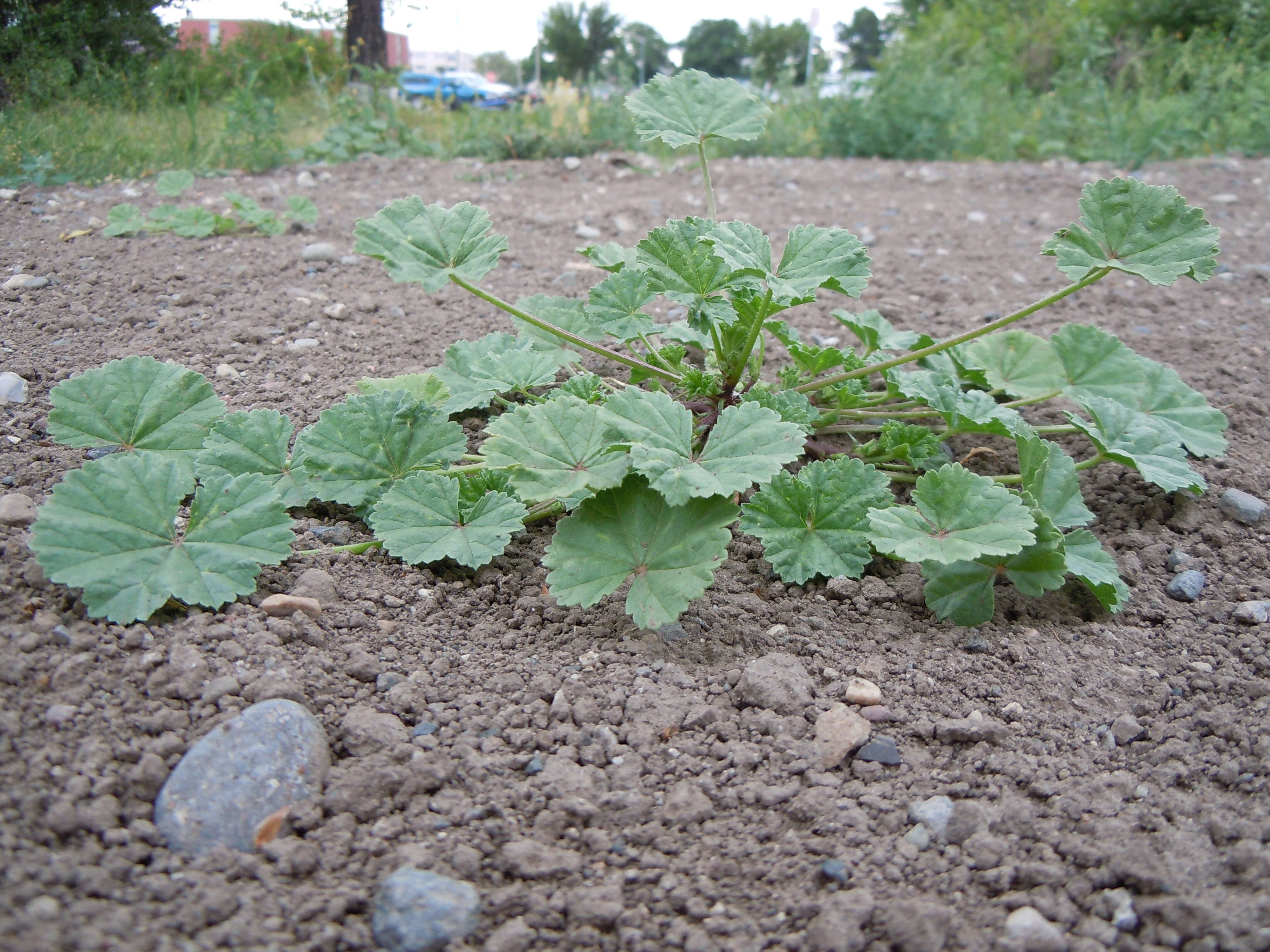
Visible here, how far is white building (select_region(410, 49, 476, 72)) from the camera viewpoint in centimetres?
601

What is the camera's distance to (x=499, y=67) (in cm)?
699

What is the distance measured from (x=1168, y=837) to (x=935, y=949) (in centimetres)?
46

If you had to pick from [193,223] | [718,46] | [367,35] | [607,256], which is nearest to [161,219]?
[193,223]

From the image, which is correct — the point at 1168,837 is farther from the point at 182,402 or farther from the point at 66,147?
the point at 66,147

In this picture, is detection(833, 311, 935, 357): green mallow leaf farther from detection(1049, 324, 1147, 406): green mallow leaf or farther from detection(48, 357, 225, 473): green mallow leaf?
detection(48, 357, 225, 473): green mallow leaf

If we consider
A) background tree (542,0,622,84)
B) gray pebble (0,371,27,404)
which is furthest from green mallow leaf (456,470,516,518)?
background tree (542,0,622,84)

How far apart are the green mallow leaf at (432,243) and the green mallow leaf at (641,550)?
697 mm

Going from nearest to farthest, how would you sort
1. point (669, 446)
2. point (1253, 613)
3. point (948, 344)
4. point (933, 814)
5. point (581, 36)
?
point (933, 814) < point (669, 446) < point (1253, 613) < point (948, 344) < point (581, 36)

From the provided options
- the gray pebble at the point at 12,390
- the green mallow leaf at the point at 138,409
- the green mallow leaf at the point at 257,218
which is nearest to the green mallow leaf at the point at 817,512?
the green mallow leaf at the point at 138,409

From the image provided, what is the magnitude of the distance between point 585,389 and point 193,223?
222 cm

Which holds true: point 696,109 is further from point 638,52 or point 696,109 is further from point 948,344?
point 638,52

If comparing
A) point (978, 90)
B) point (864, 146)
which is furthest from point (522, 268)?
point (978, 90)

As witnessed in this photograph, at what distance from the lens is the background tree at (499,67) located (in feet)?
20.6

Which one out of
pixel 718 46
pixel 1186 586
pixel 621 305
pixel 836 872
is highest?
pixel 718 46
